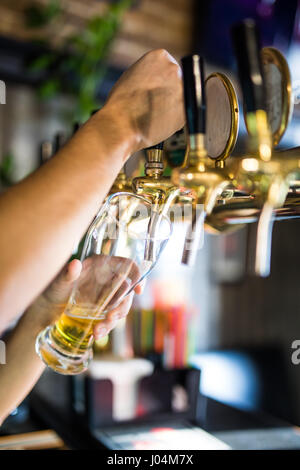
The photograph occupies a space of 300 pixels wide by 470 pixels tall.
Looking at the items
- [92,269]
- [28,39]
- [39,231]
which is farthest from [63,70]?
[39,231]

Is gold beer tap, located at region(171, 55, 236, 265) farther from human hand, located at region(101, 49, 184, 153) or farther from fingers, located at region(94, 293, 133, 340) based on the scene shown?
fingers, located at region(94, 293, 133, 340)

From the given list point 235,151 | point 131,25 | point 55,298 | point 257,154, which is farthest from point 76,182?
point 131,25

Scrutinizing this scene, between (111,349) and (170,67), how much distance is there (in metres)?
1.64

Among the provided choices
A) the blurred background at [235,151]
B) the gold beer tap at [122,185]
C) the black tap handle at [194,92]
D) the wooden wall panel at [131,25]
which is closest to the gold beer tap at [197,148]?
the black tap handle at [194,92]

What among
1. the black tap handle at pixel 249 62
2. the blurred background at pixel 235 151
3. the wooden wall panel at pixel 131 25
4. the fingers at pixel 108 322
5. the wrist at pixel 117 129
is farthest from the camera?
the wooden wall panel at pixel 131 25

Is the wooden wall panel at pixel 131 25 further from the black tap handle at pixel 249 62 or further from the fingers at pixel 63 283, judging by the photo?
the black tap handle at pixel 249 62

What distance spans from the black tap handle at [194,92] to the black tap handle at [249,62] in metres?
0.06

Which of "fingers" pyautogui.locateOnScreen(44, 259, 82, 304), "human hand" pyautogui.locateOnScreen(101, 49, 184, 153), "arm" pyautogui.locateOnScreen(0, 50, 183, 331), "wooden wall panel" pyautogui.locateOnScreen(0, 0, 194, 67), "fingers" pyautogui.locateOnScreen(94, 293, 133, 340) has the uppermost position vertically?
"wooden wall panel" pyautogui.locateOnScreen(0, 0, 194, 67)

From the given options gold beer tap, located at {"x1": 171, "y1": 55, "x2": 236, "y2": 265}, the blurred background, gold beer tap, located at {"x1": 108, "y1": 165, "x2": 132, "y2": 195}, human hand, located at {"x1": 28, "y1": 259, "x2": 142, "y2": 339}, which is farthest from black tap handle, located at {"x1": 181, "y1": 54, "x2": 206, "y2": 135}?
the blurred background

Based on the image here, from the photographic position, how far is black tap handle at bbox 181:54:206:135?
65 cm

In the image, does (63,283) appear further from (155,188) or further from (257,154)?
(257,154)

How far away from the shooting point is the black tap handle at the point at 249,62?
0.59 metres

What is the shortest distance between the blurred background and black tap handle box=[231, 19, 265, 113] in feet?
4.43

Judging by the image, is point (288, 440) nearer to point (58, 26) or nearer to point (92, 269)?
point (92, 269)
